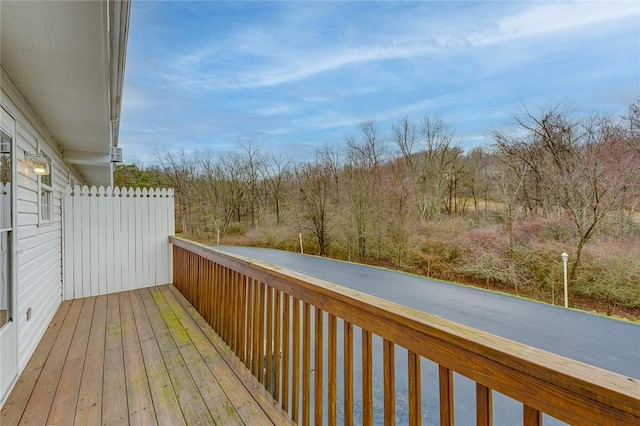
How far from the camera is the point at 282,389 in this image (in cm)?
189

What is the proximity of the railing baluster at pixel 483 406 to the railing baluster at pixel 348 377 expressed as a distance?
60 cm

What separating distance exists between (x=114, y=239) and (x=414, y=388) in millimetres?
5173

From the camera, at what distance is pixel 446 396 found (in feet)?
3.14

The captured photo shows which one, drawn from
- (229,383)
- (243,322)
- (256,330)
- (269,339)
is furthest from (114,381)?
(269,339)

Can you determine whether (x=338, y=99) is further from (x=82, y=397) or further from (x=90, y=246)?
(x=82, y=397)

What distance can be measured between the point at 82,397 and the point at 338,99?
52.7ft

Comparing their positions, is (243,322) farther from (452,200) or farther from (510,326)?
(452,200)

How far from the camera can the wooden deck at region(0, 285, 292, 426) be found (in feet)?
6.12

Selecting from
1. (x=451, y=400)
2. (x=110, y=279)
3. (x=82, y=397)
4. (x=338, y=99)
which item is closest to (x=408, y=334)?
(x=451, y=400)

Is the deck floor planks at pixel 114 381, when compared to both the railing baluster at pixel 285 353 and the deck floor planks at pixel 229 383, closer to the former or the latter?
the deck floor planks at pixel 229 383

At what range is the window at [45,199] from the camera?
315cm

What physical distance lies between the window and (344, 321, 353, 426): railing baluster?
346 centimetres

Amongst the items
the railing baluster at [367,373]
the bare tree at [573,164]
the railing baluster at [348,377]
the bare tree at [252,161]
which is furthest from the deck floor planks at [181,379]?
the bare tree at [252,161]

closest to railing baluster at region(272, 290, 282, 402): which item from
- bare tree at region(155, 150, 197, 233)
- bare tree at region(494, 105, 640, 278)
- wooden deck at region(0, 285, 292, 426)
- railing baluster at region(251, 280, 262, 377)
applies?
wooden deck at region(0, 285, 292, 426)
